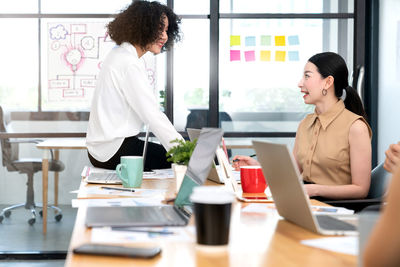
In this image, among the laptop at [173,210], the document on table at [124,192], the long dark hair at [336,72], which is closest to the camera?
the laptop at [173,210]

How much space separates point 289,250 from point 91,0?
12.7 feet

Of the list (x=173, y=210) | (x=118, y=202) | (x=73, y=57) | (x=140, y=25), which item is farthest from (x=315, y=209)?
(x=73, y=57)

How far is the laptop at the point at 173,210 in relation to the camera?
1.35 m

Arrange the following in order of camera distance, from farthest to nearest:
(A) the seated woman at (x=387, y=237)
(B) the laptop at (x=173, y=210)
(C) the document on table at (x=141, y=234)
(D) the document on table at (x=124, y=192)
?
(D) the document on table at (x=124, y=192), (B) the laptop at (x=173, y=210), (C) the document on table at (x=141, y=234), (A) the seated woman at (x=387, y=237)

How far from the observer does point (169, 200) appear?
1741mm

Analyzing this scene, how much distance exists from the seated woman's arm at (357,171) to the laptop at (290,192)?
33.2 inches

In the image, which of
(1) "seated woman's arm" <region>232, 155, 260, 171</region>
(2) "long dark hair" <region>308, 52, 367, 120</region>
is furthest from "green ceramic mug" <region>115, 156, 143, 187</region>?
(2) "long dark hair" <region>308, 52, 367, 120</region>

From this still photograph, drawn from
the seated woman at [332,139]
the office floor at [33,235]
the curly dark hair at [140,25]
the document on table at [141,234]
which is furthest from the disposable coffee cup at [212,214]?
the office floor at [33,235]

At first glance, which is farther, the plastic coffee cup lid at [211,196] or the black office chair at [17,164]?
the black office chair at [17,164]

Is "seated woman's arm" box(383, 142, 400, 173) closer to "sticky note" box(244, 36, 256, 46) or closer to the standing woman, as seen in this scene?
the standing woman

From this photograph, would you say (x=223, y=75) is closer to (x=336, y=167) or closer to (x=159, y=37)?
(x=159, y=37)

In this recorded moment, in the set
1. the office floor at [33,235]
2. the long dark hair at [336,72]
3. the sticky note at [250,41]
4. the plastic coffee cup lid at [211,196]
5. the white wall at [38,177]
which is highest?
the sticky note at [250,41]

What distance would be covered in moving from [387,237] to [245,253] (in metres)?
0.33

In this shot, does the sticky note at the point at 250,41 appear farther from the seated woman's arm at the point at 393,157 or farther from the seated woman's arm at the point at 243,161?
the seated woman's arm at the point at 393,157
